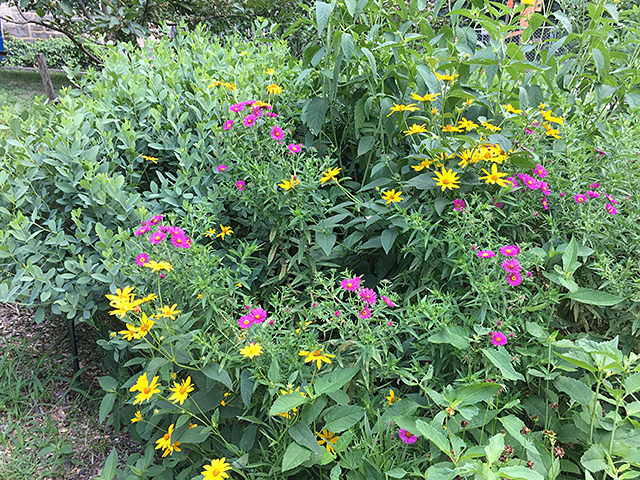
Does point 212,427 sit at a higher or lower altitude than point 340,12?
lower

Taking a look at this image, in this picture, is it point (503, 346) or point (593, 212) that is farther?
point (593, 212)

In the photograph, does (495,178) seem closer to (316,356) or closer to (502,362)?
(502,362)

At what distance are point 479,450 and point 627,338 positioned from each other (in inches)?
32.8

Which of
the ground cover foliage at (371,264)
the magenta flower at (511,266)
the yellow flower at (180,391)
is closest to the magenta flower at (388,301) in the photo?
the ground cover foliage at (371,264)

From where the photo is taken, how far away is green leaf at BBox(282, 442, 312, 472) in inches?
42.5

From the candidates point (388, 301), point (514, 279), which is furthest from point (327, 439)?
point (514, 279)

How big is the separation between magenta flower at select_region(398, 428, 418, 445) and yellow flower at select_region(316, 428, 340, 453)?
19 centimetres

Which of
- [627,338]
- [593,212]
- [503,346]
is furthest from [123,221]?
[627,338]

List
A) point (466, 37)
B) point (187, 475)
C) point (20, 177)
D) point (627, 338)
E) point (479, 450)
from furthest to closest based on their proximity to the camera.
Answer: point (20, 177) < point (466, 37) < point (627, 338) < point (187, 475) < point (479, 450)

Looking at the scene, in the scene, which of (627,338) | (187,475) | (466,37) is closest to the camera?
(187,475)

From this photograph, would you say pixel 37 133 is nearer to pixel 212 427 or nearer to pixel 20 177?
pixel 20 177

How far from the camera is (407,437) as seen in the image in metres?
1.21

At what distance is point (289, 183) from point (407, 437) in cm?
91

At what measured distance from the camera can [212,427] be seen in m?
1.25
